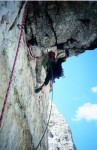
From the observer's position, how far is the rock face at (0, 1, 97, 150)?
5316 millimetres

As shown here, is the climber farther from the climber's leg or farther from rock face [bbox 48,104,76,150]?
rock face [bbox 48,104,76,150]

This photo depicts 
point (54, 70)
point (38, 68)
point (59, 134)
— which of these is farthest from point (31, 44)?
point (59, 134)

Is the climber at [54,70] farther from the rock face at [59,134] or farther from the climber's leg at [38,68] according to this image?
the rock face at [59,134]

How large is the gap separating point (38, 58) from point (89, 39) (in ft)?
6.33

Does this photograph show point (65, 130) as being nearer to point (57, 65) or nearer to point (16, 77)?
point (57, 65)

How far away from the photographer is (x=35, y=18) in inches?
279

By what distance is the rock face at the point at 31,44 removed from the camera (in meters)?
5.32

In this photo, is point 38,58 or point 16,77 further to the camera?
point 38,58

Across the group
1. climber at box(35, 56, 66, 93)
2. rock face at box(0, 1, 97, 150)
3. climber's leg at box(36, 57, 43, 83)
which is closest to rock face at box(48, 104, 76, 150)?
climber at box(35, 56, 66, 93)

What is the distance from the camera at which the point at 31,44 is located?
7598mm

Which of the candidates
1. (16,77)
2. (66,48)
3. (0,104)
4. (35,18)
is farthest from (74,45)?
(0,104)

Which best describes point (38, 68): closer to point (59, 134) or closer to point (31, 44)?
point (31, 44)

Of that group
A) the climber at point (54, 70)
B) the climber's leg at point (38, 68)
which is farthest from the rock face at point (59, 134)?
the climber's leg at point (38, 68)

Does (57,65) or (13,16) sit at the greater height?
(57,65)
